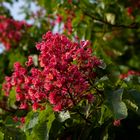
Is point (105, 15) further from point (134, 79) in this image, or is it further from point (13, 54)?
point (134, 79)

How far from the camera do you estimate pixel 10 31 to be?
627 centimetres

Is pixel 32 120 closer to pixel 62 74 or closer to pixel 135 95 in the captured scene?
pixel 62 74

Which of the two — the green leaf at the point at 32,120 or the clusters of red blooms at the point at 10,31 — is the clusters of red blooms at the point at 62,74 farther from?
the clusters of red blooms at the point at 10,31

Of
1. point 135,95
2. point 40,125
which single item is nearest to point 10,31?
point 40,125

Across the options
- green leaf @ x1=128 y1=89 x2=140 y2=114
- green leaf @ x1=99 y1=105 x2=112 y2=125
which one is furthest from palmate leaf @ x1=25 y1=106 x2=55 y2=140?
green leaf @ x1=128 y1=89 x2=140 y2=114

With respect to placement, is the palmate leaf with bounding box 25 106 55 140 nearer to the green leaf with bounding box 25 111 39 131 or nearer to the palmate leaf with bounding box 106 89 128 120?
the green leaf with bounding box 25 111 39 131

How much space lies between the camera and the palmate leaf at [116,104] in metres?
2.30

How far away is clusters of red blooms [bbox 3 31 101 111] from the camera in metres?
2.60

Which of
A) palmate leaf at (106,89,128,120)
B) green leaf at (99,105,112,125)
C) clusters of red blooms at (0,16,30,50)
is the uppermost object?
palmate leaf at (106,89,128,120)

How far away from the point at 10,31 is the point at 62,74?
3793 mm

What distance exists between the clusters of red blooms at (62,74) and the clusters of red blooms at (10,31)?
339cm

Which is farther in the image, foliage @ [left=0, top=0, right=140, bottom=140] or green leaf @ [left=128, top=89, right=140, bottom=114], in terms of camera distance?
foliage @ [left=0, top=0, right=140, bottom=140]

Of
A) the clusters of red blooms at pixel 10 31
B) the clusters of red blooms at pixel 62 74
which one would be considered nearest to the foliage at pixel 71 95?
the clusters of red blooms at pixel 62 74

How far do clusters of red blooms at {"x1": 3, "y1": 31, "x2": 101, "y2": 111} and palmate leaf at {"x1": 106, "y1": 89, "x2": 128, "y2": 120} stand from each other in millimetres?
214
